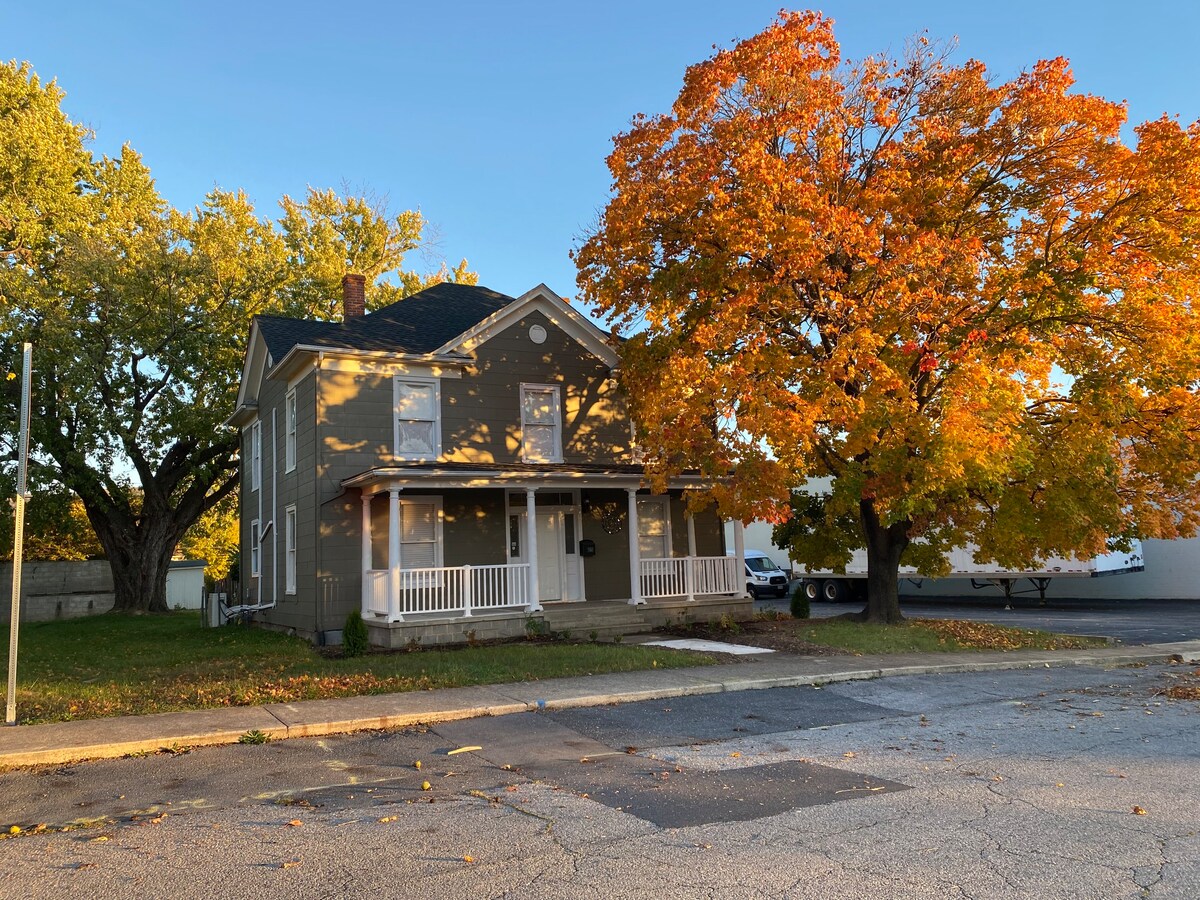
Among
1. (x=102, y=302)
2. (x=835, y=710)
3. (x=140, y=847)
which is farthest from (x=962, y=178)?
(x=102, y=302)

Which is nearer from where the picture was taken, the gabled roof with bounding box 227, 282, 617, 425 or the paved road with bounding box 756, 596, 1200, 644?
the gabled roof with bounding box 227, 282, 617, 425

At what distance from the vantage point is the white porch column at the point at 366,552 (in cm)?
1777

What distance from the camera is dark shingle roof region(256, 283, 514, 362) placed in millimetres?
19188

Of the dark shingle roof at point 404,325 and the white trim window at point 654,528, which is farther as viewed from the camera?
the white trim window at point 654,528

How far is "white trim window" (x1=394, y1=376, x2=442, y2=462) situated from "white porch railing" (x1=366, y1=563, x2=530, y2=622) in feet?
8.75

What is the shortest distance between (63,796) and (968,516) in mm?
15884

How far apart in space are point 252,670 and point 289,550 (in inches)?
296

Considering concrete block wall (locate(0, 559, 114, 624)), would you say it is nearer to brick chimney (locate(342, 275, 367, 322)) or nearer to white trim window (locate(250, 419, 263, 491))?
white trim window (locate(250, 419, 263, 491))

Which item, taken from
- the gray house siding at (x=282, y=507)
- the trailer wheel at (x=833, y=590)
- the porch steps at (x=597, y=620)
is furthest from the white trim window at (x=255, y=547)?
the trailer wheel at (x=833, y=590)

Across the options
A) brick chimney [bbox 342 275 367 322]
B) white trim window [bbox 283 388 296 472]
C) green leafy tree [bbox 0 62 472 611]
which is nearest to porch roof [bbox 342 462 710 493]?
white trim window [bbox 283 388 296 472]

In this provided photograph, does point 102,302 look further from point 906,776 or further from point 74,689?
point 906,776

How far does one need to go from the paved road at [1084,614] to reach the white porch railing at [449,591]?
10.4 m

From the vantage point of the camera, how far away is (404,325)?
20625 mm

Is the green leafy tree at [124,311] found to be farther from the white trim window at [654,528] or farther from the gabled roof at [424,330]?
the white trim window at [654,528]
